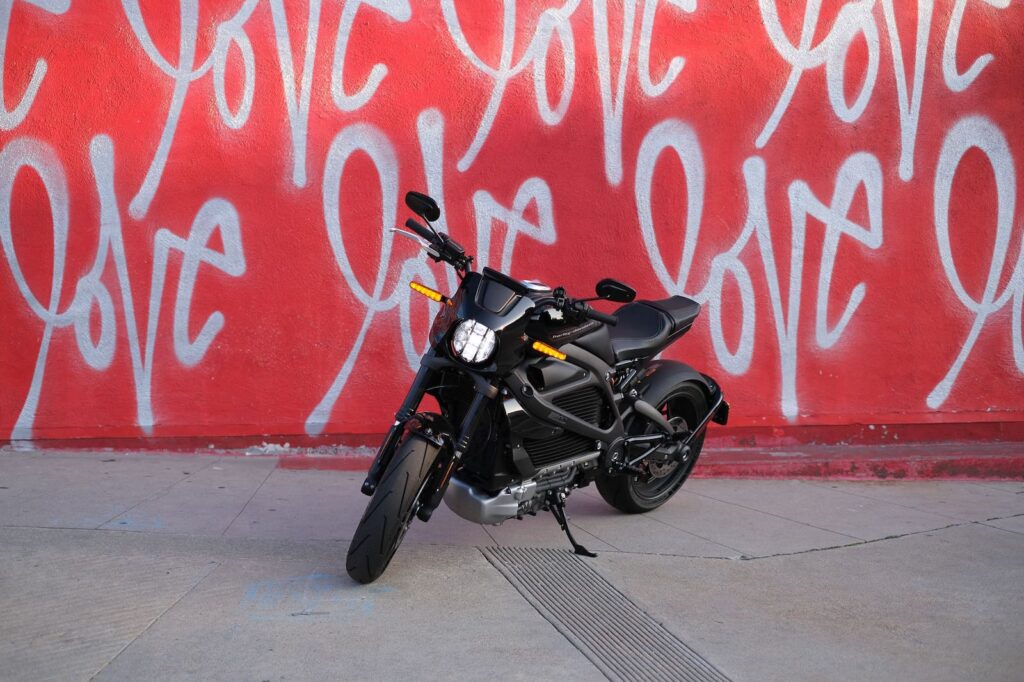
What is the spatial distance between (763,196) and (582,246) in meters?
1.30

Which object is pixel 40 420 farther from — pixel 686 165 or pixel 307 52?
pixel 686 165

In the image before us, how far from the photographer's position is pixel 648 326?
16.6 feet

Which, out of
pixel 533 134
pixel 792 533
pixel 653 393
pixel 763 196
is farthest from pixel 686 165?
pixel 792 533

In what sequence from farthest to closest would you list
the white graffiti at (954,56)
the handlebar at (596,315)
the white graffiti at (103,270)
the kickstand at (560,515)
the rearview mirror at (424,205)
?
the white graffiti at (954,56), the white graffiti at (103,270), the kickstand at (560,515), the handlebar at (596,315), the rearview mirror at (424,205)

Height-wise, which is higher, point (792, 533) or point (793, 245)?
point (793, 245)

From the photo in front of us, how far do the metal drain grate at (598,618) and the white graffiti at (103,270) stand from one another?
285cm

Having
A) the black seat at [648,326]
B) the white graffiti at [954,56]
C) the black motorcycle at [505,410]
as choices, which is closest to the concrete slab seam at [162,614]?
the black motorcycle at [505,410]

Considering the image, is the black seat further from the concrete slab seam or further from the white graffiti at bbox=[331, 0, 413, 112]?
the white graffiti at bbox=[331, 0, 413, 112]

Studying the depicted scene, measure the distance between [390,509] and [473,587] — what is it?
0.51 m

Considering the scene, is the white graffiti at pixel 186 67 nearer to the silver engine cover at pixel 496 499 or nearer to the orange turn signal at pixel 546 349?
the orange turn signal at pixel 546 349

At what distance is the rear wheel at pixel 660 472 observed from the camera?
5.12m

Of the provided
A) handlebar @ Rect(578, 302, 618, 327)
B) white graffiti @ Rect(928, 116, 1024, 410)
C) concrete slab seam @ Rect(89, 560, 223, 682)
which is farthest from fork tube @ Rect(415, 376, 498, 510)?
white graffiti @ Rect(928, 116, 1024, 410)

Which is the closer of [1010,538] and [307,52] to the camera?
[1010,538]

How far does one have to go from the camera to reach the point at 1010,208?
7.00m
